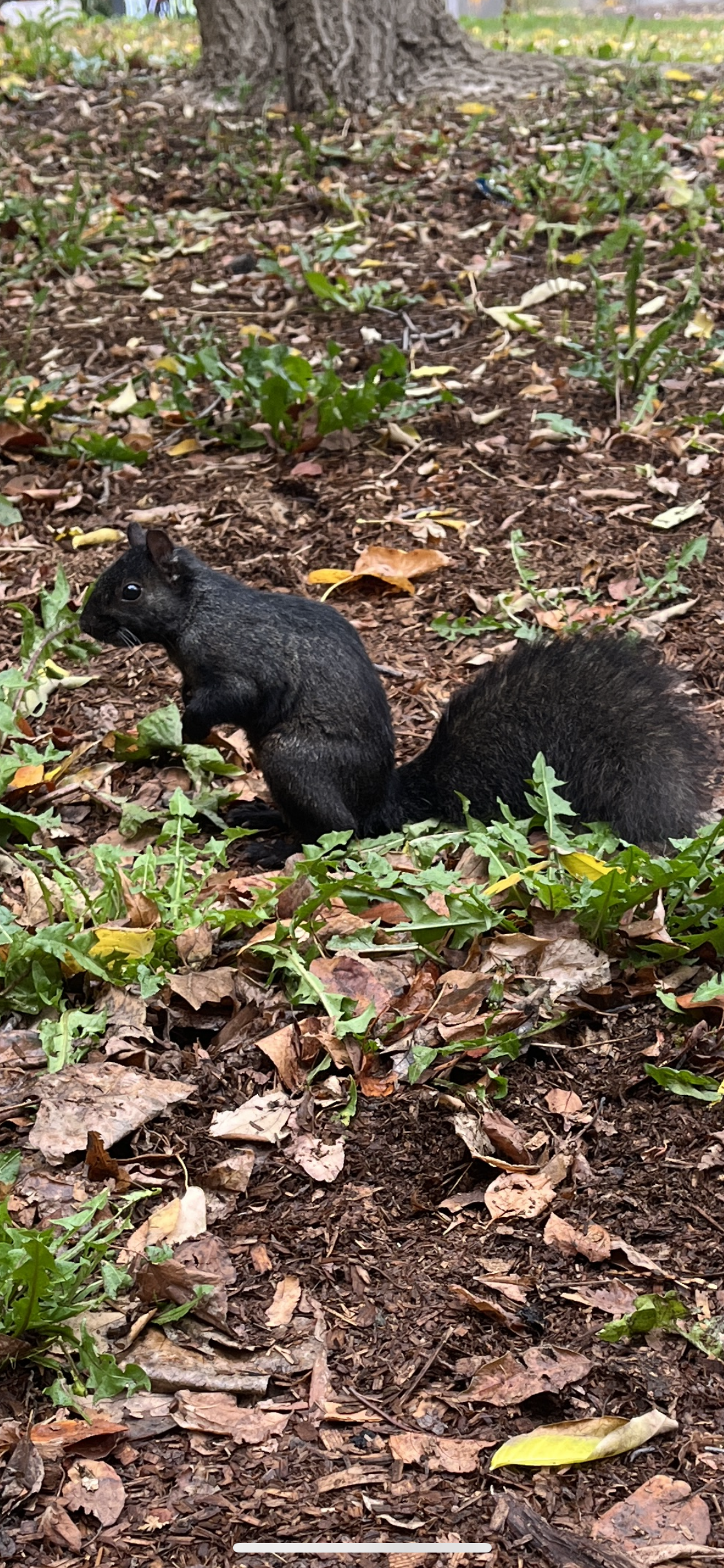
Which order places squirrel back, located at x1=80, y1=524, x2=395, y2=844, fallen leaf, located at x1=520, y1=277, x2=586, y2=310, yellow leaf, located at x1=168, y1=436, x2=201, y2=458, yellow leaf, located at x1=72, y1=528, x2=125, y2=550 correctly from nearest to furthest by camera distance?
squirrel back, located at x1=80, y1=524, x2=395, y2=844 < yellow leaf, located at x1=72, y1=528, x2=125, y2=550 < yellow leaf, located at x1=168, y1=436, x2=201, y2=458 < fallen leaf, located at x1=520, y1=277, x2=586, y2=310

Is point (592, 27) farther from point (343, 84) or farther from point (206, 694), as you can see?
point (206, 694)

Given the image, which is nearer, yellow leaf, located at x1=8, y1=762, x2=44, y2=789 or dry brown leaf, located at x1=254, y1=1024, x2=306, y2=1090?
Answer: dry brown leaf, located at x1=254, y1=1024, x2=306, y2=1090

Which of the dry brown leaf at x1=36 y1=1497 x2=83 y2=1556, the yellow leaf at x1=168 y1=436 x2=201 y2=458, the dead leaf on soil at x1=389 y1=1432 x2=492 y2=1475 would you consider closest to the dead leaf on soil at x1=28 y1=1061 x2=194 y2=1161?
the dry brown leaf at x1=36 y1=1497 x2=83 y2=1556

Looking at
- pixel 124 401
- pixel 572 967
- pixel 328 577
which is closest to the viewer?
pixel 572 967

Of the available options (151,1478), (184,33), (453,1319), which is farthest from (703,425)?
(184,33)

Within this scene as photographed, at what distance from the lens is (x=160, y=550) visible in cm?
416

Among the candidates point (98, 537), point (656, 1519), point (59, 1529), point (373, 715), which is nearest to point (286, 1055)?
point (59, 1529)

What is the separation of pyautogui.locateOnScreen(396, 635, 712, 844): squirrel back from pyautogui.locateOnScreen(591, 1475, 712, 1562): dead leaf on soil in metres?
1.59

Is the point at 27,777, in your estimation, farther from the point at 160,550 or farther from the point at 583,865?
the point at 583,865

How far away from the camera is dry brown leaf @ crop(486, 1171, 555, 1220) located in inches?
94.5

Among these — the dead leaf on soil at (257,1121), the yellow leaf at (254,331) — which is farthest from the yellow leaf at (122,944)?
the yellow leaf at (254,331)

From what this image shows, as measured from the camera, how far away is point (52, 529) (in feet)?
17.8

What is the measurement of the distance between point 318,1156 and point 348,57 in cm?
734

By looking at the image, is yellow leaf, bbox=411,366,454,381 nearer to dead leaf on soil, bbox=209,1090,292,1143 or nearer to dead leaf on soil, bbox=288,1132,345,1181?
dead leaf on soil, bbox=209,1090,292,1143
